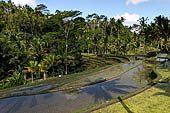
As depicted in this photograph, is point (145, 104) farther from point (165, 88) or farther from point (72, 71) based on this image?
point (72, 71)

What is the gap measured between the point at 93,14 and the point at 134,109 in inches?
1519

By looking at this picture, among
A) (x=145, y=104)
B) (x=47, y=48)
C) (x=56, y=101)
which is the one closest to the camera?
(x=145, y=104)

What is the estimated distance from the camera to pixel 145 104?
5.61 meters

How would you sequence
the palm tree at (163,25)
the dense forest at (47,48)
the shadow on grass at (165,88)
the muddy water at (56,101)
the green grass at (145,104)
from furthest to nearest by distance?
the palm tree at (163,25) < the dense forest at (47,48) < the shadow on grass at (165,88) < the muddy water at (56,101) < the green grass at (145,104)

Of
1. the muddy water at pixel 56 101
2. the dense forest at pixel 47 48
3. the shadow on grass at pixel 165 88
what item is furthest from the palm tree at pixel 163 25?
the muddy water at pixel 56 101

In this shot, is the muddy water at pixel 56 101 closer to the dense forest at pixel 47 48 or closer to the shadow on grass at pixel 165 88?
the shadow on grass at pixel 165 88

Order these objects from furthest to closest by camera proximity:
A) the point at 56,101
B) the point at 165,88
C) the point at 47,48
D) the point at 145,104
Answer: the point at 47,48 → the point at 165,88 → the point at 56,101 → the point at 145,104

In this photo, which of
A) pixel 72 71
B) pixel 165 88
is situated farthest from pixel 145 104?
pixel 72 71

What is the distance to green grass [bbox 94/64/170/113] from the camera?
5129mm

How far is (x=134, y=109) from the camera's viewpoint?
5.22 meters

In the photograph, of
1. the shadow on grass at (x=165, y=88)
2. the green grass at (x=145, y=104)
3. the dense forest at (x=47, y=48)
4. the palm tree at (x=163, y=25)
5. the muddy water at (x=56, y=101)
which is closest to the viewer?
the green grass at (x=145, y=104)

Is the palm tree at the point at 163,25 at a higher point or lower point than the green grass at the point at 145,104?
higher

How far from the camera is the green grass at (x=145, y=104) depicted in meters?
5.13

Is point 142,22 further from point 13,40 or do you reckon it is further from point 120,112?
point 120,112
